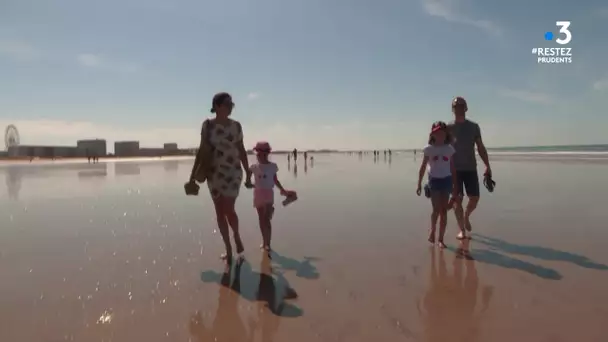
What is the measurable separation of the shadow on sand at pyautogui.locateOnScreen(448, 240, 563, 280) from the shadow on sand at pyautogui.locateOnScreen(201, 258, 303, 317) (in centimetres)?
237

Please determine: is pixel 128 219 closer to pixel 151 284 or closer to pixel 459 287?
pixel 151 284

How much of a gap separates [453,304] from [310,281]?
134cm

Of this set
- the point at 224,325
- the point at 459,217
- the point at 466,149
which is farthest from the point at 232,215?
the point at 466,149

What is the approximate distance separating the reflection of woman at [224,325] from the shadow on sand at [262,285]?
0.20 meters

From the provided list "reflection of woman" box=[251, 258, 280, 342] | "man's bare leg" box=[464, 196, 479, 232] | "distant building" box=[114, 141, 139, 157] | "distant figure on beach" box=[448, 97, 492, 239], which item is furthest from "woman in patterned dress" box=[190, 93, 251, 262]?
"distant building" box=[114, 141, 139, 157]

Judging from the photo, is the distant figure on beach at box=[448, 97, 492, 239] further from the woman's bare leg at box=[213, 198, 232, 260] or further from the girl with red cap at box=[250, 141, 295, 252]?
the woman's bare leg at box=[213, 198, 232, 260]

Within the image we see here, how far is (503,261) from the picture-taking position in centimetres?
438

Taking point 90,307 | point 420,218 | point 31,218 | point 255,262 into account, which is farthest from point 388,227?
point 31,218

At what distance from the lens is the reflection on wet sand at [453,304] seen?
2648mm

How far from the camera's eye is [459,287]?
11.6 ft

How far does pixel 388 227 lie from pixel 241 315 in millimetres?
3848

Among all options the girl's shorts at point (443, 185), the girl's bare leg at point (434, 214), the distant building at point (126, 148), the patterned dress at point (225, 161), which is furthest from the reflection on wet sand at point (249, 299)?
the distant building at point (126, 148)

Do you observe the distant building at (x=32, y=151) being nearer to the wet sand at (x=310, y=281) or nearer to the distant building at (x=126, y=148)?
the distant building at (x=126, y=148)

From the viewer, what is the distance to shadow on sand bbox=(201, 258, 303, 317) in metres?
3.15
